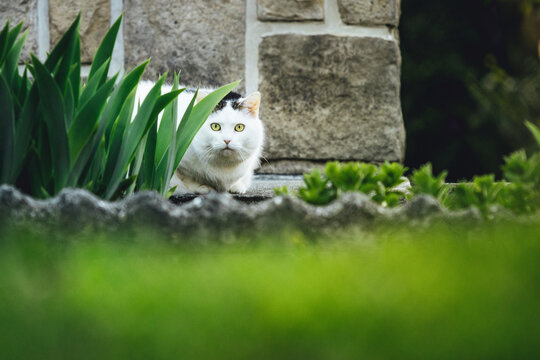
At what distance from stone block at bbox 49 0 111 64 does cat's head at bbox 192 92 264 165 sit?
1.68ft

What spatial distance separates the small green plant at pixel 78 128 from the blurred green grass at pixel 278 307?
1.67ft

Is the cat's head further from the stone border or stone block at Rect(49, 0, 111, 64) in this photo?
the stone border

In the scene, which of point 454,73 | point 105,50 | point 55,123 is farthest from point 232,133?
point 454,73

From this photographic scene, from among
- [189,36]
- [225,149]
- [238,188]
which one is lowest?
[238,188]

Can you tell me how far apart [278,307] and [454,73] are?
16.9 feet

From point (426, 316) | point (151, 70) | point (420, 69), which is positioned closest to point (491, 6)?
point (420, 69)

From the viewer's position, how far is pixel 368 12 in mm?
2078

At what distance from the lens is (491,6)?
5211 mm

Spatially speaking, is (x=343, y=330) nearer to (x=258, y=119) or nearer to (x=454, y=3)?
(x=258, y=119)

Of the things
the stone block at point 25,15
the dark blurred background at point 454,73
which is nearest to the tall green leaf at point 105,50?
the stone block at point 25,15

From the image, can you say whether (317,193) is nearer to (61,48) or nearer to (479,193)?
(479,193)

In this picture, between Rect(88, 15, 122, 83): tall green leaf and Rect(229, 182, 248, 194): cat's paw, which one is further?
Rect(229, 182, 248, 194): cat's paw

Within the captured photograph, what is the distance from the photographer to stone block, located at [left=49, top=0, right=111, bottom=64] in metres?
2.11

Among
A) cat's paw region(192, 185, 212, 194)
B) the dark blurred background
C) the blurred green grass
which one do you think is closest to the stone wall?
cat's paw region(192, 185, 212, 194)
